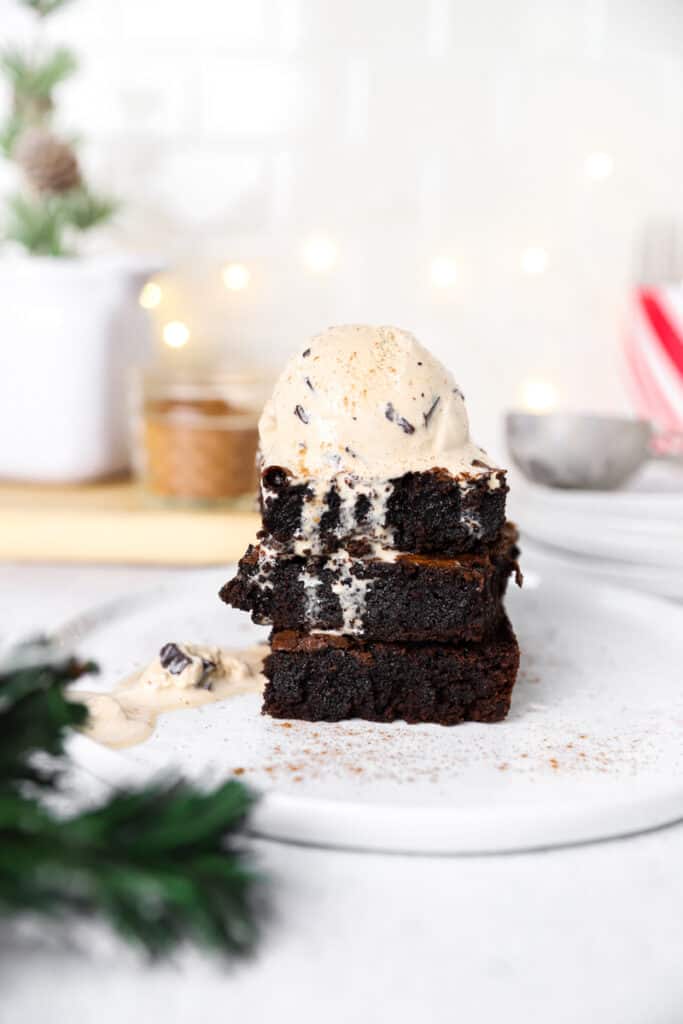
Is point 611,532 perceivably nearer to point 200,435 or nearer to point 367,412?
point 200,435

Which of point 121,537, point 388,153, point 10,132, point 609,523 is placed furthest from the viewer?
point 388,153

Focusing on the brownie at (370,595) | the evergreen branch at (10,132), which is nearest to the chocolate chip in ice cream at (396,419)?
the brownie at (370,595)

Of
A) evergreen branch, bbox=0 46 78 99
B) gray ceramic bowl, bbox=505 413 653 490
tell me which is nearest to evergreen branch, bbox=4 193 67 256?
evergreen branch, bbox=0 46 78 99

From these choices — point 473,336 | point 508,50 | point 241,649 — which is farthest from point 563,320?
point 241,649

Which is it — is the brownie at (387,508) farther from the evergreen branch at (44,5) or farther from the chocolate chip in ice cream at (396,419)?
the evergreen branch at (44,5)

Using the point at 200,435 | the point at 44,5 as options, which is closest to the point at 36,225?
the point at 44,5
